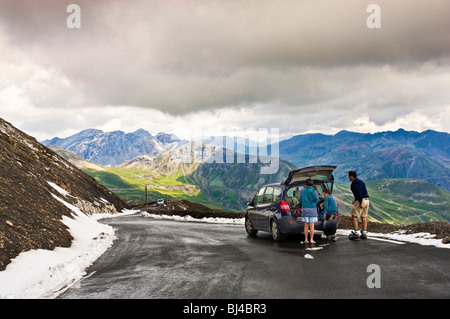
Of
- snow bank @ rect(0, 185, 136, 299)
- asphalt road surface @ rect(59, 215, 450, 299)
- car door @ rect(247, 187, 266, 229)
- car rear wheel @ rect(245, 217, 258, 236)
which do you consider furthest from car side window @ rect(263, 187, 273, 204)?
snow bank @ rect(0, 185, 136, 299)

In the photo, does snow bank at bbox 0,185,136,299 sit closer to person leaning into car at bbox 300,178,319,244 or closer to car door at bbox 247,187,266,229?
car door at bbox 247,187,266,229

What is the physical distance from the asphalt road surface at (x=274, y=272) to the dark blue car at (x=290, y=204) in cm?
74

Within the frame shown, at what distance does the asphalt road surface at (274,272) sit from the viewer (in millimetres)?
6641

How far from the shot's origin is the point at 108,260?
10.9m

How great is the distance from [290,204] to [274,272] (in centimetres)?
528

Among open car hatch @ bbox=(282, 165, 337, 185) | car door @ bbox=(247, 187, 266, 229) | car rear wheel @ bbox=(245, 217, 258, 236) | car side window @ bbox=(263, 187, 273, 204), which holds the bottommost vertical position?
car rear wheel @ bbox=(245, 217, 258, 236)

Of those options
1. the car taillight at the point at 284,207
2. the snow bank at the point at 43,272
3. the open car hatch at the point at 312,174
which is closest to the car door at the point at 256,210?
the car taillight at the point at 284,207

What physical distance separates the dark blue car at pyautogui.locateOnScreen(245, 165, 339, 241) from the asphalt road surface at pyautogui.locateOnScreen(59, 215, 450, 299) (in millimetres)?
745

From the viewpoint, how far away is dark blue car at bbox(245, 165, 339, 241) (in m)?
13.0

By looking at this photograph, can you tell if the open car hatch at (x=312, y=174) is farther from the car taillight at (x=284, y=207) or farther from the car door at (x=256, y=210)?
the car door at (x=256, y=210)

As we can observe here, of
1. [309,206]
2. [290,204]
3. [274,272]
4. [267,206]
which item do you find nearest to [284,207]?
[290,204]

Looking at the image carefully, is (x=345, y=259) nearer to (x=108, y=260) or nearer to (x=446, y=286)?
(x=446, y=286)
